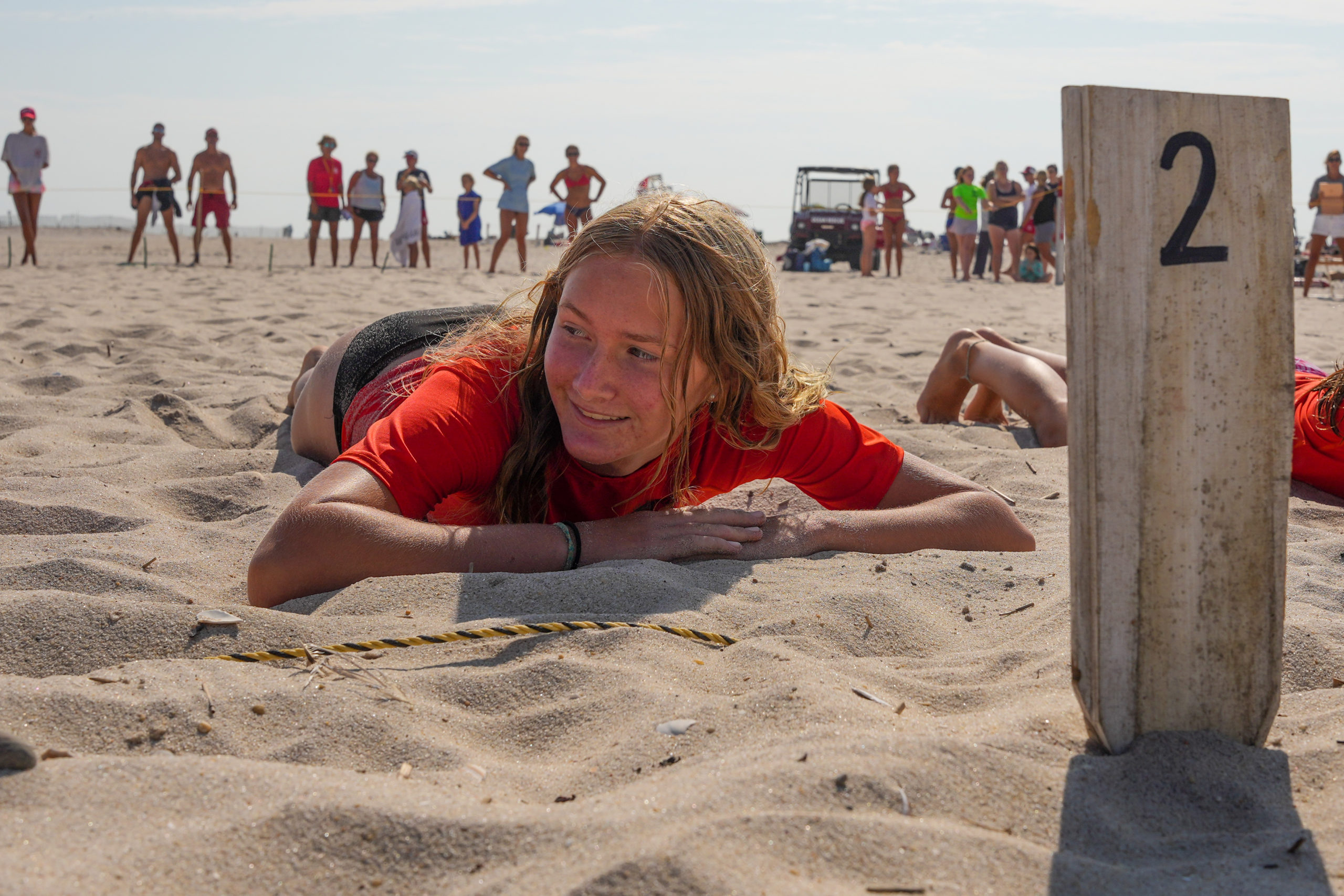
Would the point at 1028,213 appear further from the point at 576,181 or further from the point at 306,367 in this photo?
the point at 306,367

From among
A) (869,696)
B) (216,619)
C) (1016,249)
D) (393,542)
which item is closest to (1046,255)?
(1016,249)

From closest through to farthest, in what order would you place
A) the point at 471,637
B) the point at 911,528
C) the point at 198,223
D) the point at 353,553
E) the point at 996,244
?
the point at 471,637 < the point at 353,553 < the point at 911,528 < the point at 198,223 < the point at 996,244

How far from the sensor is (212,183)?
12422mm

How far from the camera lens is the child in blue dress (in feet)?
46.7

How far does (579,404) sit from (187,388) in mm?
2892

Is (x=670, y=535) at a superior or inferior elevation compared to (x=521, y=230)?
inferior

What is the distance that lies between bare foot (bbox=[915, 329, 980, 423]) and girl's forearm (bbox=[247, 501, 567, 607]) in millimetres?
2557

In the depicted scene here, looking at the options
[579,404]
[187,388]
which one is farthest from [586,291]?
[187,388]

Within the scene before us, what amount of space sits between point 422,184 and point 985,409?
10399 millimetres

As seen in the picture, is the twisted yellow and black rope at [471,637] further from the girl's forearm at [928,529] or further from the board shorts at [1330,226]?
the board shorts at [1330,226]

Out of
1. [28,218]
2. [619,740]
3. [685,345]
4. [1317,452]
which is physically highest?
[28,218]

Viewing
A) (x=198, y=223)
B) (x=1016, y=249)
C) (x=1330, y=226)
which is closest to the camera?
(x=198, y=223)

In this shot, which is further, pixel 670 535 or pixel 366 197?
pixel 366 197

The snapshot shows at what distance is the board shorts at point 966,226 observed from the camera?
1467 centimetres
